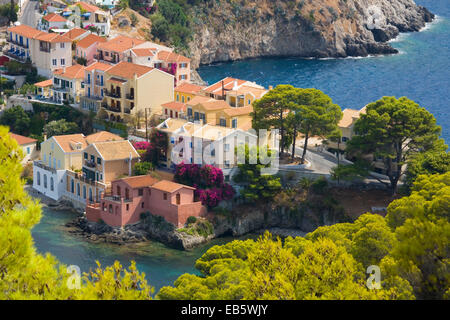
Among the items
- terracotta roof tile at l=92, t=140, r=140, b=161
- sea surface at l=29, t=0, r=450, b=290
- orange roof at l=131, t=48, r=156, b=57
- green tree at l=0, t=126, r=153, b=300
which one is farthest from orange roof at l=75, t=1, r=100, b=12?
green tree at l=0, t=126, r=153, b=300

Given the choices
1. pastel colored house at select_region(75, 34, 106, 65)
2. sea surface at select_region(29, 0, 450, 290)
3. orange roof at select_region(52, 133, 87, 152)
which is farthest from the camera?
pastel colored house at select_region(75, 34, 106, 65)

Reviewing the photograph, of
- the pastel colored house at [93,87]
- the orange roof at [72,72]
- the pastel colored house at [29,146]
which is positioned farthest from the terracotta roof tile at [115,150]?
the orange roof at [72,72]

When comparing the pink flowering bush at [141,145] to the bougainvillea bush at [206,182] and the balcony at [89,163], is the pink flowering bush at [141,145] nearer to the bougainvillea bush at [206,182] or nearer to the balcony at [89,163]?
the balcony at [89,163]

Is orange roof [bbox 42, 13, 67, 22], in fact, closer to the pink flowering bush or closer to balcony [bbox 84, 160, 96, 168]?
the pink flowering bush

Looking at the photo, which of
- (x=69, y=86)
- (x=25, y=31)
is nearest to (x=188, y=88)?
(x=69, y=86)

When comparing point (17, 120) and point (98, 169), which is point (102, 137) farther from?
point (17, 120)

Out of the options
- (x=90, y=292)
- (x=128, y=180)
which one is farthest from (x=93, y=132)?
(x=90, y=292)
